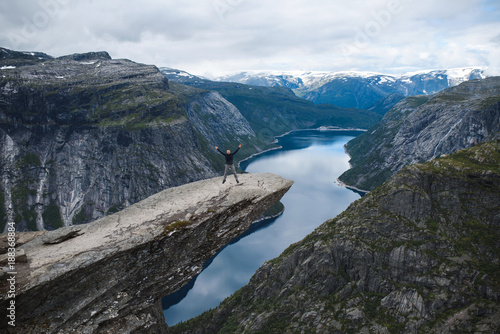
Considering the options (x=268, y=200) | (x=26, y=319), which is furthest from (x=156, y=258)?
(x=268, y=200)

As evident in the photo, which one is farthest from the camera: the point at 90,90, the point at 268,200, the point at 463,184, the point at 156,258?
the point at 90,90

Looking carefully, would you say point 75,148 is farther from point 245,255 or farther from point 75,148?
point 245,255

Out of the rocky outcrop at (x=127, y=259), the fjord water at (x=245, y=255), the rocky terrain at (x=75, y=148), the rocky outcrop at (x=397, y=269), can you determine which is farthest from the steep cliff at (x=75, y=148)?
the rocky outcrop at (x=127, y=259)

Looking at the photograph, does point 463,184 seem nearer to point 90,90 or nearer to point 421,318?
point 421,318

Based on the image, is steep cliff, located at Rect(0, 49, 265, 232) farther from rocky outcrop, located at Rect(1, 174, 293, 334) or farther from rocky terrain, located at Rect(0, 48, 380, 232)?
rocky outcrop, located at Rect(1, 174, 293, 334)

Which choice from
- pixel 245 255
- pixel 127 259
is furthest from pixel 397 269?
pixel 245 255

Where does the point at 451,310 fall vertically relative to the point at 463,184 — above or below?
below

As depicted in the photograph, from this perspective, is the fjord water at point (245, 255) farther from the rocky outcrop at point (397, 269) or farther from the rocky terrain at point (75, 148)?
the rocky terrain at point (75, 148)
